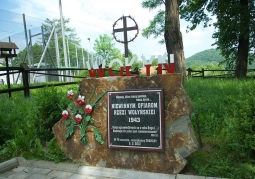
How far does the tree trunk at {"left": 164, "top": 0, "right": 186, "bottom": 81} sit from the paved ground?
22.3 ft

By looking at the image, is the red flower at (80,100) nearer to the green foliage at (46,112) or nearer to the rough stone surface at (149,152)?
the rough stone surface at (149,152)

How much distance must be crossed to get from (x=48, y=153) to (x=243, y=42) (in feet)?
41.1

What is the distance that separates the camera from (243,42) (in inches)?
498

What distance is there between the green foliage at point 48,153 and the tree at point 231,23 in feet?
36.8

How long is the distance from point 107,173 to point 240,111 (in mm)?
1965

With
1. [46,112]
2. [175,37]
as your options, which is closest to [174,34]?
[175,37]

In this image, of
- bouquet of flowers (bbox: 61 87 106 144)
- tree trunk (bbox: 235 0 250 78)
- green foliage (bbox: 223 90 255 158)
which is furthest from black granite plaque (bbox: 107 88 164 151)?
tree trunk (bbox: 235 0 250 78)

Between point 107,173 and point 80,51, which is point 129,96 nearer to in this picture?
point 107,173

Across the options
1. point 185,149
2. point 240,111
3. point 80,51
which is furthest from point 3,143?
point 80,51

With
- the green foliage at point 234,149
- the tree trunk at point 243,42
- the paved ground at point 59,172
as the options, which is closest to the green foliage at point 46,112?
the paved ground at point 59,172

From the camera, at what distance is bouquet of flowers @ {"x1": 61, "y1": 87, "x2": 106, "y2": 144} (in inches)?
137

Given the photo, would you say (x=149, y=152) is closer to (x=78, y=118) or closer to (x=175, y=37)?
(x=78, y=118)

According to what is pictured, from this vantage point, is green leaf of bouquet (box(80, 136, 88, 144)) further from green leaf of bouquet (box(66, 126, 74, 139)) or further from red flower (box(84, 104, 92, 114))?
red flower (box(84, 104, 92, 114))

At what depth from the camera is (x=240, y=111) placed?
8.90 ft
